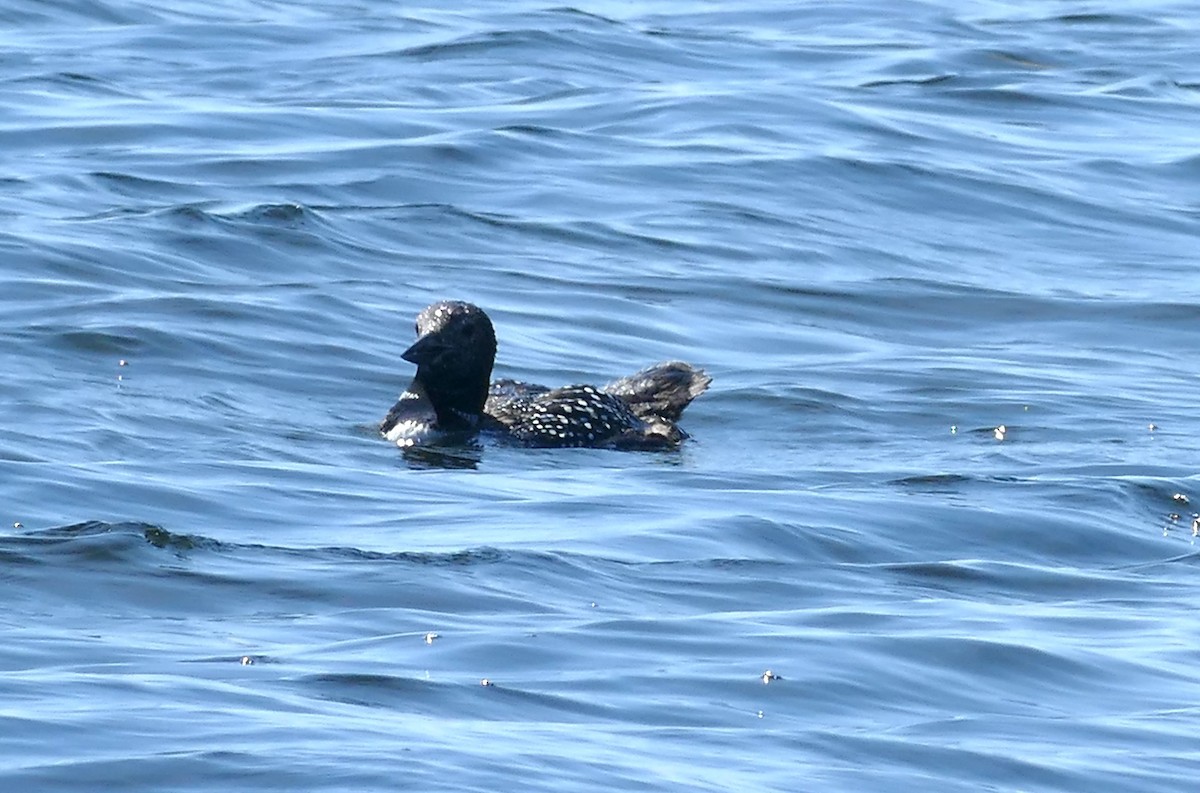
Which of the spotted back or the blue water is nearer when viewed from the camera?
the blue water

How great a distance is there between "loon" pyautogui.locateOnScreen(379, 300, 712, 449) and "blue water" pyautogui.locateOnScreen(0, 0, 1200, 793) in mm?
193

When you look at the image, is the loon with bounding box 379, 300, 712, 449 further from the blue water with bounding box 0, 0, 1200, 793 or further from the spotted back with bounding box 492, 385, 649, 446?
the blue water with bounding box 0, 0, 1200, 793

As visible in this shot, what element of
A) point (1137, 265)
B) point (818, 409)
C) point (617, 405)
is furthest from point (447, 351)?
point (1137, 265)

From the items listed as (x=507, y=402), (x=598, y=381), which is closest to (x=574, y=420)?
(x=507, y=402)

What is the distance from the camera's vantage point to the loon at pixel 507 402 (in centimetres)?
1145

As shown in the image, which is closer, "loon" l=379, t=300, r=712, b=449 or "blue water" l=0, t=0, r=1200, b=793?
"blue water" l=0, t=0, r=1200, b=793

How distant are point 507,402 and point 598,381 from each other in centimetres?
129

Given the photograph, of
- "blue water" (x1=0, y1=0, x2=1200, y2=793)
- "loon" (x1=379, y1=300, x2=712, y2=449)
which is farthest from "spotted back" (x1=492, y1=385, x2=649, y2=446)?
"blue water" (x1=0, y1=0, x2=1200, y2=793)

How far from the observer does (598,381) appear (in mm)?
13250

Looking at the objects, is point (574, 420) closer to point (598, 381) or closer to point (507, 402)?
point (507, 402)

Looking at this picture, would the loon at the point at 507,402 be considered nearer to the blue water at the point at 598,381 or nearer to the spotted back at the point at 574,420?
the spotted back at the point at 574,420

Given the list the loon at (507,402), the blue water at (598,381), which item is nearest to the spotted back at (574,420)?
the loon at (507,402)

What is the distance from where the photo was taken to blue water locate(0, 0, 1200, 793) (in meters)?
6.81

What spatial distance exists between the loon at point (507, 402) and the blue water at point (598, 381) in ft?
0.63
